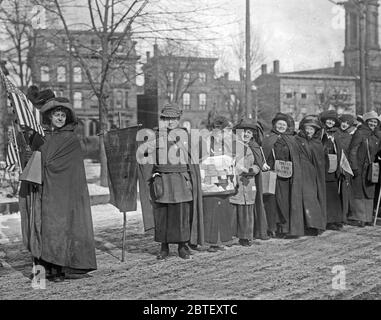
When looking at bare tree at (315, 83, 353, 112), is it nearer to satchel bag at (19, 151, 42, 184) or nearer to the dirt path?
the dirt path

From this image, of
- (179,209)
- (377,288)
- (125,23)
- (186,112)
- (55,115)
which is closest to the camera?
(377,288)

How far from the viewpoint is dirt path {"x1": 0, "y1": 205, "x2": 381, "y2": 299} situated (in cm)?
560

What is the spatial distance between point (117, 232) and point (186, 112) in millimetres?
57238

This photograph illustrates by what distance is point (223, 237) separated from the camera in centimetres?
791

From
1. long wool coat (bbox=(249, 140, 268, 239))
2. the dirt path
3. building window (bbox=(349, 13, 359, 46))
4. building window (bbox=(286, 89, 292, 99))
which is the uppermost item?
building window (bbox=(349, 13, 359, 46))

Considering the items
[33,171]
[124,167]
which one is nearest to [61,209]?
[33,171]

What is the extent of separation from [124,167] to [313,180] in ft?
11.0

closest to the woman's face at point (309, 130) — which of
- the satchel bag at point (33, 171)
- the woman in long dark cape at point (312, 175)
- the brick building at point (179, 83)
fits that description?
the woman in long dark cape at point (312, 175)

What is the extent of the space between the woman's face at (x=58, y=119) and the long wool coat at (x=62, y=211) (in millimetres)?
56

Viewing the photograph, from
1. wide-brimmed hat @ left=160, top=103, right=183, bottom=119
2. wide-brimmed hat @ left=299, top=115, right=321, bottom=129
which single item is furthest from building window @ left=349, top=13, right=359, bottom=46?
wide-brimmed hat @ left=160, top=103, right=183, bottom=119

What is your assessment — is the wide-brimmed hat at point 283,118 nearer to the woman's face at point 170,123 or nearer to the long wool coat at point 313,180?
the long wool coat at point 313,180

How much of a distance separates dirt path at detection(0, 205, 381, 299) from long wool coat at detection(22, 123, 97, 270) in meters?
0.32
